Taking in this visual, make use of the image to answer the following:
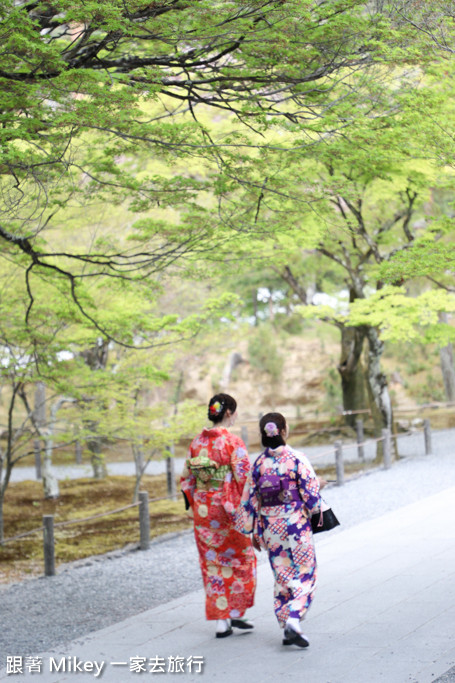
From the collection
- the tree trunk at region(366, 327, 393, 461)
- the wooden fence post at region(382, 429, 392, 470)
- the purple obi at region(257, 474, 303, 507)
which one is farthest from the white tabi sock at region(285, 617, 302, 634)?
the tree trunk at region(366, 327, 393, 461)

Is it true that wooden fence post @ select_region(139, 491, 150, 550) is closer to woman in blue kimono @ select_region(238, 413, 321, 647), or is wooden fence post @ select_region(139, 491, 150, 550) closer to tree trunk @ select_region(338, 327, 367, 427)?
woman in blue kimono @ select_region(238, 413, 321, 647)

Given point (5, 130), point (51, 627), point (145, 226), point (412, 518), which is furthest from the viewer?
point (412, 518)

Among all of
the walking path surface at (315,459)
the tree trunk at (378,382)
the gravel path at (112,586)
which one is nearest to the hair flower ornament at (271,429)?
the gravel path at (112,586)

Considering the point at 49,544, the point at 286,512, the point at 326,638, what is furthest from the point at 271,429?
the point at 49,544

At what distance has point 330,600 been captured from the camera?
579cm

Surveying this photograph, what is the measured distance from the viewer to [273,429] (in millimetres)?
4781

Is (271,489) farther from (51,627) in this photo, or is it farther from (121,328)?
(121,328)

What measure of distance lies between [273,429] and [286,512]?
1.77 feet

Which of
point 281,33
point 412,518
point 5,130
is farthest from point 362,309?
point 5,130

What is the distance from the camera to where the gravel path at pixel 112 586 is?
6.04m

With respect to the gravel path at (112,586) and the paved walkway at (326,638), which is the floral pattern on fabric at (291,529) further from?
the gravel path at (112,586)

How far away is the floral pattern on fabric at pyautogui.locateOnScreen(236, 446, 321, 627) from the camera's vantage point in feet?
15.5

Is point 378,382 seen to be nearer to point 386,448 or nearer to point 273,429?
point 386,448

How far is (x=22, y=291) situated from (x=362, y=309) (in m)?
6.17
